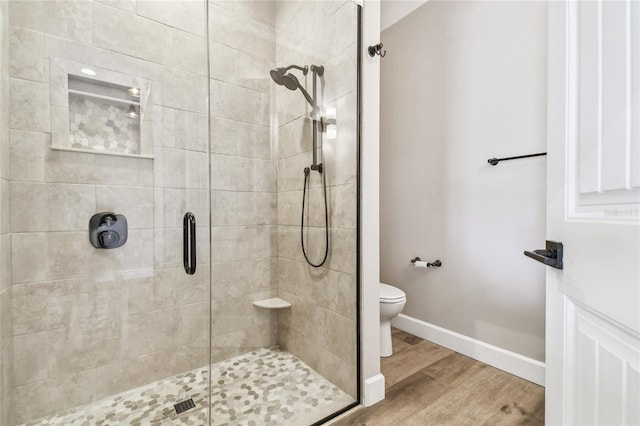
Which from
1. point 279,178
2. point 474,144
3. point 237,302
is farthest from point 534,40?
point 237,302

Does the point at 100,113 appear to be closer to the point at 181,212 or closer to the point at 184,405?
the point at 181,212

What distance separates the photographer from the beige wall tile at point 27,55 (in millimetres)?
1401

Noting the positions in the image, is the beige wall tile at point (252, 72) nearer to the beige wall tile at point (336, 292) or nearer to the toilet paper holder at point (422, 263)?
the beige wall tile at point (336, 292)

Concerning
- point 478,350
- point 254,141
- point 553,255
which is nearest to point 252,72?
point 254,141

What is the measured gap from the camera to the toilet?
2.02m

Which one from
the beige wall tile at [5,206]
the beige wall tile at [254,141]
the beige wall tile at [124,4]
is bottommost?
the beige wall tile at [5,206]

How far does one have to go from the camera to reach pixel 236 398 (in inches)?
61.4

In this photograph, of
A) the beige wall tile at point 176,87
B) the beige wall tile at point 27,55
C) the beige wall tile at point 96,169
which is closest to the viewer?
the beige wall tile at point 27,55

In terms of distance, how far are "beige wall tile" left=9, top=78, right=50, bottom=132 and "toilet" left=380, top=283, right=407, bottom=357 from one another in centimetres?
211

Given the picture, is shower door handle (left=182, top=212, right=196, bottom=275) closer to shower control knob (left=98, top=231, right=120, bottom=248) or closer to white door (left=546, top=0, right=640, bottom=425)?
shower control knob (left=98, top=231, right=120, bottom=248)

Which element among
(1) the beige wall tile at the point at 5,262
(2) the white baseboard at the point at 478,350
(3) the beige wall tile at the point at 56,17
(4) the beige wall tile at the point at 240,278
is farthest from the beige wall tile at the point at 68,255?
(2) the white baseboard at the point at 478,350

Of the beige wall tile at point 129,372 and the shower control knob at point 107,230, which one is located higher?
the shower control knob at point 107,230

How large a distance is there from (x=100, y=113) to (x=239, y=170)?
82 centimetres

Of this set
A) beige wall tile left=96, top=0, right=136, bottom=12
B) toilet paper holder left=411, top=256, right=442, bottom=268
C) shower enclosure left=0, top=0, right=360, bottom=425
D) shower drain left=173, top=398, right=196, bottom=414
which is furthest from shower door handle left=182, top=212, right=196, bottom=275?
toilet paper holder left=411, top=256, right=442, bottom=268
